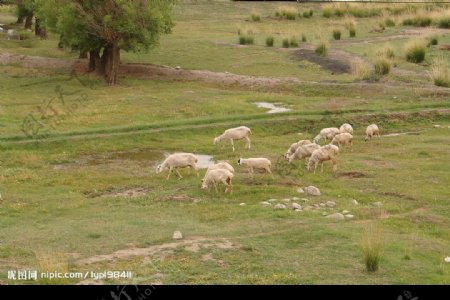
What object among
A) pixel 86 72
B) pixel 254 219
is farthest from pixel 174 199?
pixel 86 72

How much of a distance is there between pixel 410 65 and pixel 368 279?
28.7 metres

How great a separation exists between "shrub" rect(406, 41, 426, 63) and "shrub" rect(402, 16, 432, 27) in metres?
13.4

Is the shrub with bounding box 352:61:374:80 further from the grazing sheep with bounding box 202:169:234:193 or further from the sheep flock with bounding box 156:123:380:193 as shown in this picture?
the grazing sheep with bounding box 202:169:234:193

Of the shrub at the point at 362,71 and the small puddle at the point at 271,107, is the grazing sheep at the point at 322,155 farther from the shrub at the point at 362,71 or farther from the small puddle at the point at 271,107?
the shrub at the point at 362,71

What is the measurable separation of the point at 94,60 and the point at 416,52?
1676cm

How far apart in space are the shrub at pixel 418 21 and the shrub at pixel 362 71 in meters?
17.7

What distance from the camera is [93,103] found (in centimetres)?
3198

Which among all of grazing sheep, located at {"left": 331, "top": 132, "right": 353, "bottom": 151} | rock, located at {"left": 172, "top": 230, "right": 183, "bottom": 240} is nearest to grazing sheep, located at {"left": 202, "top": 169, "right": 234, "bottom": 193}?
rock, located at {"left": 172, "top": 230, "right": 183, "bottom": 240}

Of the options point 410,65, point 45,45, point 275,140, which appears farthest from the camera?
point 45,45

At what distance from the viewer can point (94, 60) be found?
3969cm

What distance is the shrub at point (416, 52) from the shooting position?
4025 cm

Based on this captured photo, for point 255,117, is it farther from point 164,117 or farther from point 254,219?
point 254,219

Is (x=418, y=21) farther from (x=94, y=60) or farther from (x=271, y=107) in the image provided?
(x=271, y=107)

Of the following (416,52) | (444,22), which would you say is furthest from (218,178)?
(444,22)
